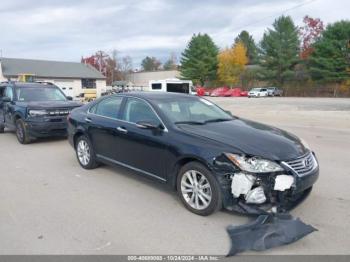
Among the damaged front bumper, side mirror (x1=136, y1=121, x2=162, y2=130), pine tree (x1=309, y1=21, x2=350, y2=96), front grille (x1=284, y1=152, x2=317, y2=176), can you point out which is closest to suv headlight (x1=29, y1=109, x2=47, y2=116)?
side mirror (x1=136, y1=121, x2=162, y2=130)

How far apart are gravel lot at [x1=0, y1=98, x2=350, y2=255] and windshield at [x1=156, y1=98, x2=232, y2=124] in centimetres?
113

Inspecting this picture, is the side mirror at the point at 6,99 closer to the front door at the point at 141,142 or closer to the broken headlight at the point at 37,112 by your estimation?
the broken headlight at the point at 37,112

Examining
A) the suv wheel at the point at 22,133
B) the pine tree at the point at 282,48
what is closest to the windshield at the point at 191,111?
the suv wheel at the point at 22,133

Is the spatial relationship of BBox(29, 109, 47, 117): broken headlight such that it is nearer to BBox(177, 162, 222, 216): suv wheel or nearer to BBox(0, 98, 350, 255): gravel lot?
BBox(0, 98, 350, 255): gravel lot

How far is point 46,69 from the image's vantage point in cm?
Answer: 6075

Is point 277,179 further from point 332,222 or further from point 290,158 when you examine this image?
point 332,222

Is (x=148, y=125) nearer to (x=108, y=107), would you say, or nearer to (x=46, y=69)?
(x=108, y=107)

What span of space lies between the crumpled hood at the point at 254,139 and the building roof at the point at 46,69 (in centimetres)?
5751

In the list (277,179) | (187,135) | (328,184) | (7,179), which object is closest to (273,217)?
(277,179)

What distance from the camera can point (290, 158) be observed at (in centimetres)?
420

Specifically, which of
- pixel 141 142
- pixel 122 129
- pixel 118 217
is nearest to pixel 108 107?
pixel 122 129

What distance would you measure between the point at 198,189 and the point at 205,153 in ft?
1.64

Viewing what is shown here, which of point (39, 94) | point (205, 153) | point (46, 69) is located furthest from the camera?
point (46, 69)

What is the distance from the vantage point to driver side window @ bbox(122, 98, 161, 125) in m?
5.28
